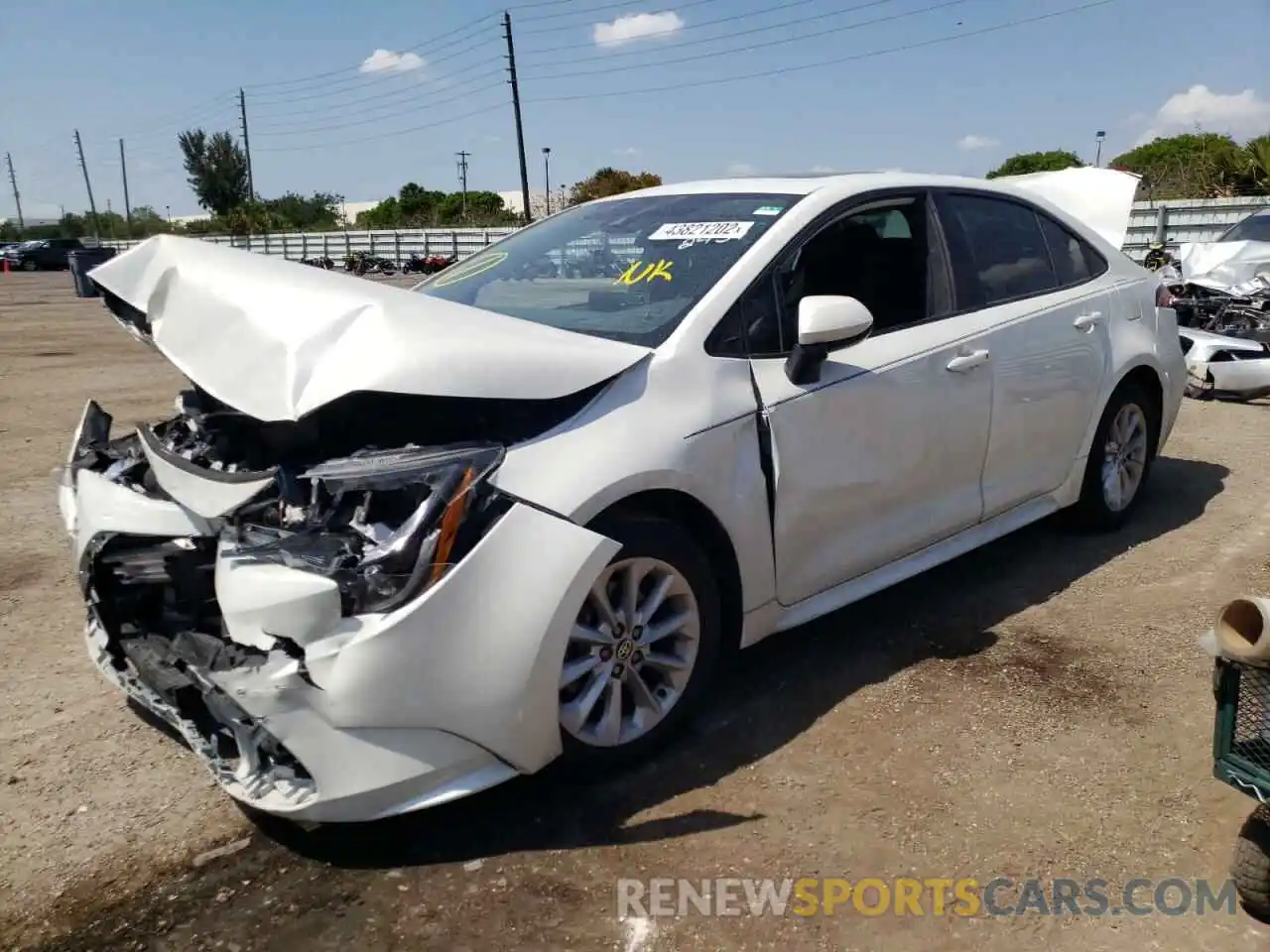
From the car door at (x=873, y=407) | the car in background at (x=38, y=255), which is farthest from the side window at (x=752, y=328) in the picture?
the car in background at (x=38, y=255)

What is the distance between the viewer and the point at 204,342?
293 centimetres

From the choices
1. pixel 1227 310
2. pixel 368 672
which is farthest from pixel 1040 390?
pixel 1227 310

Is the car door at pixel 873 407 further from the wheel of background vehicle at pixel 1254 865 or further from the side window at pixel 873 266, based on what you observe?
the wheel of background vehicle at pixel 1254 865

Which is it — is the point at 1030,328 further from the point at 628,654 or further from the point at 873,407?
the point at 628,654

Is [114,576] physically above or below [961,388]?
below

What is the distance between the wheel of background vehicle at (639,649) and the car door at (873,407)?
1.28 ft

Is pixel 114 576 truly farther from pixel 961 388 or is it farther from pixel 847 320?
pixel 961 388

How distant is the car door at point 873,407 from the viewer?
331cm

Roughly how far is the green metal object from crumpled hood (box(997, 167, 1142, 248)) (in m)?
3.47

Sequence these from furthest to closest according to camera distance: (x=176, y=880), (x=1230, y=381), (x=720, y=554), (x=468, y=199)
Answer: (x=468, y=199) → (x=1230, y=381) → (x=720, y=554) → (x=176, y=880)

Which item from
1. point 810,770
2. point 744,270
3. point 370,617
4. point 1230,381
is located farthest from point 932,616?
point 1230,381

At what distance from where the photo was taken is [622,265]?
12.0ft

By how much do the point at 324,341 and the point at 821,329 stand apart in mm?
1427

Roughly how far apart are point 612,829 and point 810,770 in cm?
64
